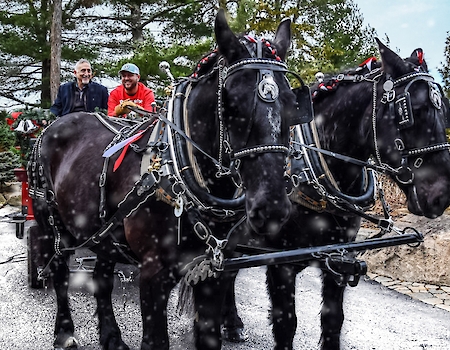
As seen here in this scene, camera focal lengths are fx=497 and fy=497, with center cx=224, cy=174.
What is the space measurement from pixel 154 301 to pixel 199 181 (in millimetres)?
644

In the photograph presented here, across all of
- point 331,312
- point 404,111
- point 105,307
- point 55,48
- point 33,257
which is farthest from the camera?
point 55,48

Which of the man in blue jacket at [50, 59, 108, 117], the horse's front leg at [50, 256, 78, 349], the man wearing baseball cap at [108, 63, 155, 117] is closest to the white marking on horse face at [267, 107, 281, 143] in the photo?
the horse's front leg at [50, 256, 78, 349]

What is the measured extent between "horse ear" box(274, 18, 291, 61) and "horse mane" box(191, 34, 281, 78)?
0.08m

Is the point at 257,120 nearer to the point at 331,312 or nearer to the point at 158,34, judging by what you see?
the point at 331,312

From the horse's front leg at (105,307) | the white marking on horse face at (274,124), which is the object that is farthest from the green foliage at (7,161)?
the white marking on horse face at (274,124)

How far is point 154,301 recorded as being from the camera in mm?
2490

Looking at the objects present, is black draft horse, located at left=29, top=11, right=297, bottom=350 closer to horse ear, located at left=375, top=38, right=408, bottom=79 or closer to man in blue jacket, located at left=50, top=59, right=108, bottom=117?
horse ear, located at left=375, top=38, right=408, bottom=79

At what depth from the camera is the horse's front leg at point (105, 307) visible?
3773 millimetres

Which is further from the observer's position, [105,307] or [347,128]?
[105,307]

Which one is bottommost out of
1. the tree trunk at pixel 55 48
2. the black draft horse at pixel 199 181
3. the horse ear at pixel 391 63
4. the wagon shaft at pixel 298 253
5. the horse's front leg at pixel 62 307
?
the horse's front leg at pixel 62 307

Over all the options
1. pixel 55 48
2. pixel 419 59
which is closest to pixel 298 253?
pixel 419 59

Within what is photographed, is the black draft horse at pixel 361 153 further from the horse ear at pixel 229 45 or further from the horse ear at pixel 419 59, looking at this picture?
the horse ear at pixel 229 45

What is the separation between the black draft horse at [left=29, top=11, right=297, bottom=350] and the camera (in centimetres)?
207

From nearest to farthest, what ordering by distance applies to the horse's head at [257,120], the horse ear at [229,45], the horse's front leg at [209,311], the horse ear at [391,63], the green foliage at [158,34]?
1. the horse's head at [257,120]
2. the horse ear at [229,45]
3. the horse's front leg at [209,311]
4. the horse ear at [391,63]
5. the green foliage at [158,34]
